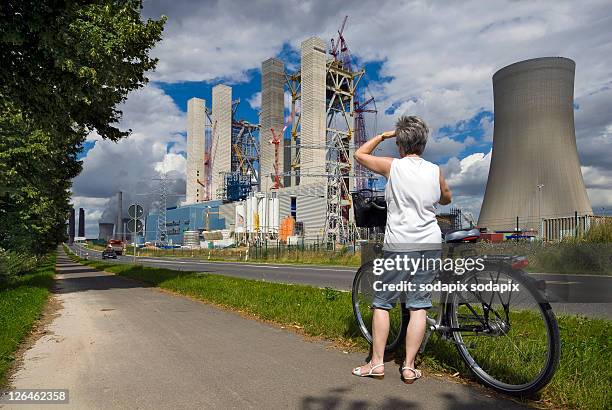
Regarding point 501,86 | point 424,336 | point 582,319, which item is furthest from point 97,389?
point 501,86

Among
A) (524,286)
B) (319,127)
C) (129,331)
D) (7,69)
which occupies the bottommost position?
(129,331)

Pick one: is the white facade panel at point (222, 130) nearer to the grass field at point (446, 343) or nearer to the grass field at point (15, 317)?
the grass field at point (15, 317)

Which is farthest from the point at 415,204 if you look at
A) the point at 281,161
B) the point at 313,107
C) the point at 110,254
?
the point at 281,161

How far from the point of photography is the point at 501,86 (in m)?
41.1

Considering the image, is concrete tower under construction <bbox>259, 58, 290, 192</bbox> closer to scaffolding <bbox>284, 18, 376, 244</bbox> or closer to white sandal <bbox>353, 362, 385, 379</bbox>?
scaffolding <bbox>284, 18, 376, 244</bbox>

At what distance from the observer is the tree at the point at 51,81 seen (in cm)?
749

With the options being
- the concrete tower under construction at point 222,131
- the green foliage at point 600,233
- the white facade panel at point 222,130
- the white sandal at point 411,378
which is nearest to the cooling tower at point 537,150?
the green foliage at point 600,233

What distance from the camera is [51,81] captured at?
9133mm

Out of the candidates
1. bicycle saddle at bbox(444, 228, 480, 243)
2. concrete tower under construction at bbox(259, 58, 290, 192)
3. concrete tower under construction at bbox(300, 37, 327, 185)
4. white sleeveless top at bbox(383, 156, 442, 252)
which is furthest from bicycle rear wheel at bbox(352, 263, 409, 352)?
concrete tower under construction at bbox(259, 58, 290, 192)

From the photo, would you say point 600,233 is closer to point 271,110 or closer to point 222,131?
point 271,110

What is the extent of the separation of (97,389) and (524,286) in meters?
3.13

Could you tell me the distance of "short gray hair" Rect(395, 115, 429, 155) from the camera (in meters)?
3.72

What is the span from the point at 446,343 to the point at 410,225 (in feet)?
3.83

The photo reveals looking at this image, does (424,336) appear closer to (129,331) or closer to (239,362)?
(239,362)
